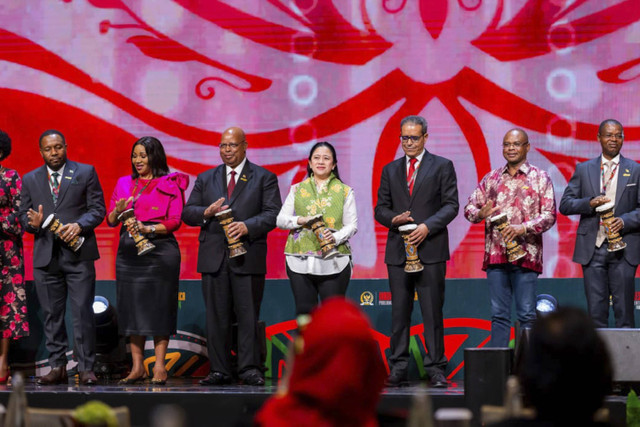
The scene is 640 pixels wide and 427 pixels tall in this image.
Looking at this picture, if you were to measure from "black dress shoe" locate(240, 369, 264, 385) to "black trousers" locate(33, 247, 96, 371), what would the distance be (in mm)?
1062

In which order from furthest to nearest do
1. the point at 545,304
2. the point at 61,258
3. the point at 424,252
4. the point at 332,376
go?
the point at 545,304
the point at 61,258
the point at 424,252
the point at 332,376

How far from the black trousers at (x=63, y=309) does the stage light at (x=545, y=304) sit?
10.1 ft

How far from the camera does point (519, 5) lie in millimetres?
7305

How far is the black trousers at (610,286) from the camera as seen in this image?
5.89 metres

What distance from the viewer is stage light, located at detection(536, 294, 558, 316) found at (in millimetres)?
6361

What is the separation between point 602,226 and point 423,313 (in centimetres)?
130

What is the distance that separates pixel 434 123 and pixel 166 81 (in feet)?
7.41

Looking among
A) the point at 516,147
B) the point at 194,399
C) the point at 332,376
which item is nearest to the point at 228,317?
the point at 194,399

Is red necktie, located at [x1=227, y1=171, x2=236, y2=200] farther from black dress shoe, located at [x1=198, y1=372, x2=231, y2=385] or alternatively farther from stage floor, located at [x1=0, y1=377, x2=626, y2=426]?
stage floor, located at [x1=0, y1=377, x2=626, y2=426]

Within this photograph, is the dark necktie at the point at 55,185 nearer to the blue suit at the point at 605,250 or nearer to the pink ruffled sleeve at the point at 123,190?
the pink ruffled sleeve at the point at 123,190

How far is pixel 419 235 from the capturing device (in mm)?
5746

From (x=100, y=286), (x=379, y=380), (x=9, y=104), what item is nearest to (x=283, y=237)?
(x=100, y=286)

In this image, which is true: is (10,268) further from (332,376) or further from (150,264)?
(332,376)

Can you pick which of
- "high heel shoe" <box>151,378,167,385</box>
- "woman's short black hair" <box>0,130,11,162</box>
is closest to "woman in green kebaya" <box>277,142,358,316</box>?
"high heel shoe" <box>151,378,167,385</box>
